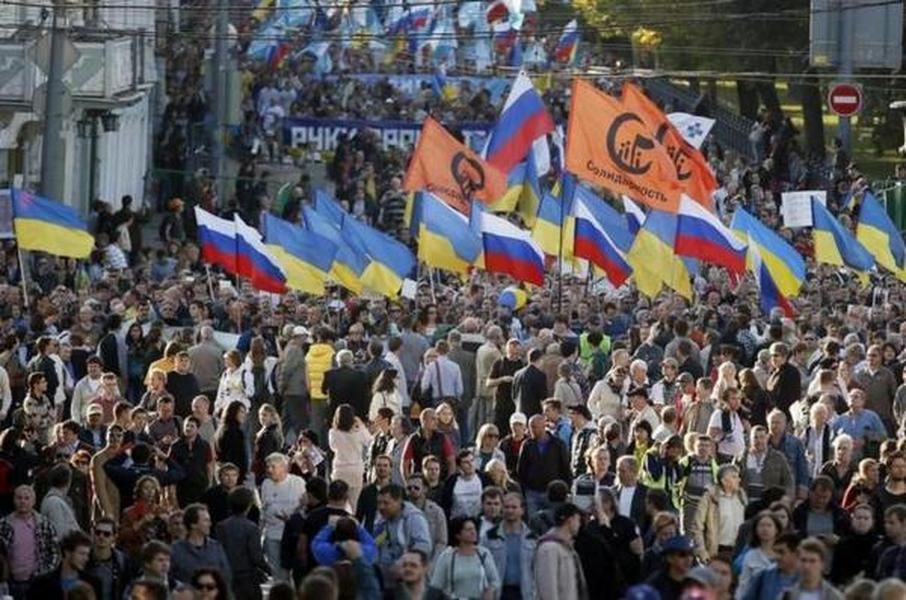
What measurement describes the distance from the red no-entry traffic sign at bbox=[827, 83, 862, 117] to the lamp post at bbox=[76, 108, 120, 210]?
1012 centimetres

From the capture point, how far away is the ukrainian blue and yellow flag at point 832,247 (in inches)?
1442

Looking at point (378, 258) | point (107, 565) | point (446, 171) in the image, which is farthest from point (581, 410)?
point (446, 171)

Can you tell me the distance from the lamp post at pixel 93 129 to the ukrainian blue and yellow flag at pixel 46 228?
16527 millimetres

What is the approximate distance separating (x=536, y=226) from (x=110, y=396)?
11.8 meters

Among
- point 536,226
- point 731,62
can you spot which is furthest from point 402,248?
point 731,62

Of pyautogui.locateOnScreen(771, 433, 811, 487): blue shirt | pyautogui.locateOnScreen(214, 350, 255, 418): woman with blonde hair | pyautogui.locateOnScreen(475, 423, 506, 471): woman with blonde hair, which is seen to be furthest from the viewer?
pyautogui.locateOnScreen(214, 350, 255, 418): woman with blonde hair

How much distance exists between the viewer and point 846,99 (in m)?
51.2

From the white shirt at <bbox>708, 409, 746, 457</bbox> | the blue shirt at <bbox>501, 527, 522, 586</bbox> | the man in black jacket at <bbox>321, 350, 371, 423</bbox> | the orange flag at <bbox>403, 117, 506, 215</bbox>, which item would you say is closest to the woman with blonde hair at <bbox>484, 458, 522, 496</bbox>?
the blue shirt at <bbox>501, 527, 522, 586</bbox>

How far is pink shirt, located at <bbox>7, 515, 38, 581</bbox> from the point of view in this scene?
19.6 metres

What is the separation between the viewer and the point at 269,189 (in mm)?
56188

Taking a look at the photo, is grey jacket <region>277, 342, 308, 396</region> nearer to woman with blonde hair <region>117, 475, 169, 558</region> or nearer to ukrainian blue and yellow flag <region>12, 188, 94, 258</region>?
ukrainian blue and yellow flag <region>12, 188, 94, 258</region>

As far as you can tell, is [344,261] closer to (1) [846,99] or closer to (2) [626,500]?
(2) [626,500]

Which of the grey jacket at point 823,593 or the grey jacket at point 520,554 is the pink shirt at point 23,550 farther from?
the grey jacket at point 823,593

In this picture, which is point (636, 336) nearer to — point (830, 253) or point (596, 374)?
point (596, 374)
